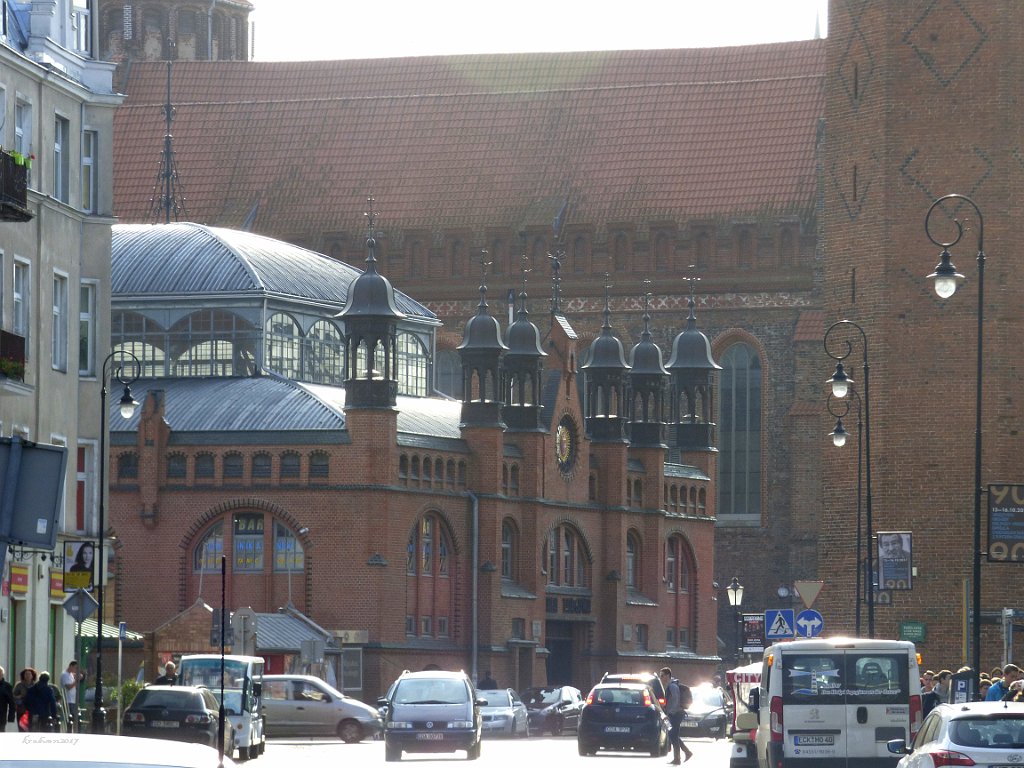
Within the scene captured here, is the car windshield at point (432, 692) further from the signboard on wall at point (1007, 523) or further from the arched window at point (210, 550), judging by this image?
the arched window at point (210, 550)

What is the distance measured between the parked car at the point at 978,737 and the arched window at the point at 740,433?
58.8m

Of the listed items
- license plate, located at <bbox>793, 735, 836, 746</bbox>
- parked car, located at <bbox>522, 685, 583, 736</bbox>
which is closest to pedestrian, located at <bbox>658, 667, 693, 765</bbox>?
license plate, located at <bbox>793, 735, 836, 746</bbox>

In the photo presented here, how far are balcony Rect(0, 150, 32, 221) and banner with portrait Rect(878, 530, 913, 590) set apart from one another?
54.4ft

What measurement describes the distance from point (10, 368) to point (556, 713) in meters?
27.9

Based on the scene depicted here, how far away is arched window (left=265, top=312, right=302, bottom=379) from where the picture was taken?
67750mm

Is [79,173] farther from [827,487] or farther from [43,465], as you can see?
[43,465]

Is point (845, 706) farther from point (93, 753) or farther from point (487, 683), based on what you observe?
point (487, 683)

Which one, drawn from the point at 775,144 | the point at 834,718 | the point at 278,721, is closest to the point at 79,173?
the point at 278,721

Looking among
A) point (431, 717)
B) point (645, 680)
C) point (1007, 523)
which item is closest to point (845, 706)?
point (1007, 523)

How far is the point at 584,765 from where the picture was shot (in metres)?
34.8

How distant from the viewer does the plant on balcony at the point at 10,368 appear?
101ft

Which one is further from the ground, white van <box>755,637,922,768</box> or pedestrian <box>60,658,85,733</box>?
white van <box>755,637,922,768</box>

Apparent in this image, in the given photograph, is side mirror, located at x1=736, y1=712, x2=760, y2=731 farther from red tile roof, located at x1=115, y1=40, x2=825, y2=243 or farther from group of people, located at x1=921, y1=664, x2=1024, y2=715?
red tile roof, located at x1=115, y1=40, x2=825, y2=243

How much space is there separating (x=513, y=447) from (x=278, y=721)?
21.2 m
